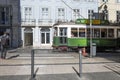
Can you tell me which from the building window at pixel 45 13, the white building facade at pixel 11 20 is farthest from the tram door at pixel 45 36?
the white building facade at pixel 11 20

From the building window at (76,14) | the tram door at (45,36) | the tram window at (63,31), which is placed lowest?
the tram door at (45,36)

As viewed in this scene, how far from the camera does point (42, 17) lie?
1785 inches

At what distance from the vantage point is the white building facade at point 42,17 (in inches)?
1763

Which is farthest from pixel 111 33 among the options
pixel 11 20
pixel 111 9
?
pixel 111 9

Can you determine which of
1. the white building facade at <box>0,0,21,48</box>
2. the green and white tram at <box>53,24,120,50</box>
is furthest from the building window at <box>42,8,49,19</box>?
the green and white tram at <box>53,24,120,50</box>

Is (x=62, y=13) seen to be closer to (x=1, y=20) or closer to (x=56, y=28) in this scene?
(x=1, y=20)

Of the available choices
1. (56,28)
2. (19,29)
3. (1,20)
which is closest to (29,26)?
(19,29)

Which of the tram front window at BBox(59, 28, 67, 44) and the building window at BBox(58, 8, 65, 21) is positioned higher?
the building window at BBox(58, 8, 65, 21)

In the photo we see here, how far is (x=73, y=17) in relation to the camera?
4644cm

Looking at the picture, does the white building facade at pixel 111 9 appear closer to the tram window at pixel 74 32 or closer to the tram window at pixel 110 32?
the tram window at pixel 110 32

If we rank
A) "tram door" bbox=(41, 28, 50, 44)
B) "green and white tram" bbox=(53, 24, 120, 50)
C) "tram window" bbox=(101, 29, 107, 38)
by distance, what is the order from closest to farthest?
"green and white tram" bbox=(53, 24, 120, 50)
"tram window" bbox=(101, 29, 107, 38)
"tram door" bbox=(41, 28, 50, 44)

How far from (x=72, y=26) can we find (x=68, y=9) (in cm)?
1621

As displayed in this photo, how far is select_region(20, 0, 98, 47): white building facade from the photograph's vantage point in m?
44.8

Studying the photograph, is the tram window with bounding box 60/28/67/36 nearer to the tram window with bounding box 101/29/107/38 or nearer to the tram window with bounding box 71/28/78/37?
the tram window with bounding box 71/28/78/37
